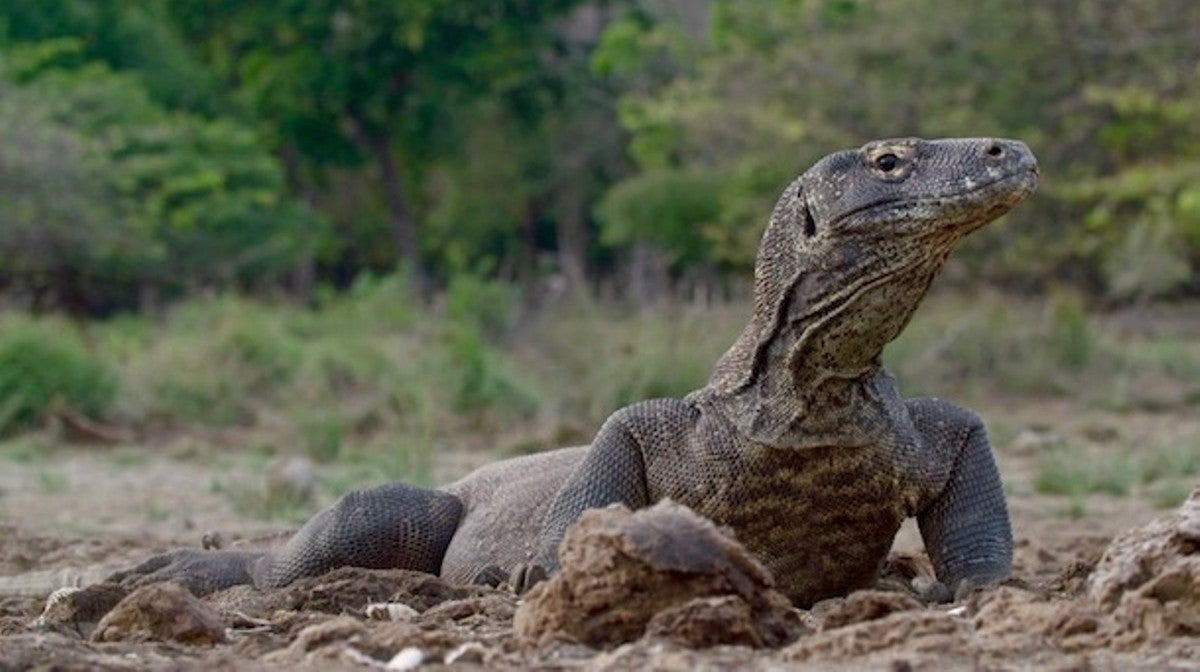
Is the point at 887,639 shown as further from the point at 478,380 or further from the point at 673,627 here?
the point at 478,380

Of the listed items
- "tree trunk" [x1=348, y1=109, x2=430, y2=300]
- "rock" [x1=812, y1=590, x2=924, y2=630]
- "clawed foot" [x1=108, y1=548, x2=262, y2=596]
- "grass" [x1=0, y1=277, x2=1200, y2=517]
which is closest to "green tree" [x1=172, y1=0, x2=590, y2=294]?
"tree trunk" [x1=348, y1=109, x2=430, y2=300]

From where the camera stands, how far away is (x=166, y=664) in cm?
354

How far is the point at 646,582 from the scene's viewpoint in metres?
3.57

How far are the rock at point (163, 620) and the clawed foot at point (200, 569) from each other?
177cm

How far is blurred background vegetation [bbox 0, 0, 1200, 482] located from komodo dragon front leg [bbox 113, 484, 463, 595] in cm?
431

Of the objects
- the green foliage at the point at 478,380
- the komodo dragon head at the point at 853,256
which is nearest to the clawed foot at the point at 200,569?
the komodo dragon head at the point at 853,256

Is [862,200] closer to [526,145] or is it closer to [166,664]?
[166,664]

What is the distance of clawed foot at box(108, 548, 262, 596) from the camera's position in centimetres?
588

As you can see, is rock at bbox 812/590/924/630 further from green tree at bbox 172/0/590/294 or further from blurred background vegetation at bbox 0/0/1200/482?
green tree at bbox 172/0/590/294

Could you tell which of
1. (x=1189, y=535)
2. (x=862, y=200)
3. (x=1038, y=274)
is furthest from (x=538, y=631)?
(x=1038, y=274)

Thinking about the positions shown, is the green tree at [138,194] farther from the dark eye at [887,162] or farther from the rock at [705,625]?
the rock at [705,625]

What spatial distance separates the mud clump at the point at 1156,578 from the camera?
3.65m

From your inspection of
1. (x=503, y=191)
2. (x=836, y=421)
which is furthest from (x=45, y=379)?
(x=503, y=191)

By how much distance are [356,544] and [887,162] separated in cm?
182
